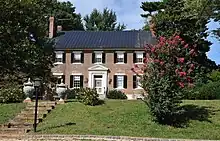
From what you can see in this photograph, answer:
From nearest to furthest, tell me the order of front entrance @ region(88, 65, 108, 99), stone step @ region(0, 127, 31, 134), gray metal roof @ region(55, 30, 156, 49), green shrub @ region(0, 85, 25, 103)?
1. stone step @ region(0, 127, 31, 134)
2. green shrub @ region(0, 85, 25, 103)
3. front entrance @ region(88, 65, 108, 99)
4. gray metal roof @ region(55, 30, 156, 49)

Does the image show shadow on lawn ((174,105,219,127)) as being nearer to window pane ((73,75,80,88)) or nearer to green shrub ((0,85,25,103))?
green shrub ((0,85,25,103))

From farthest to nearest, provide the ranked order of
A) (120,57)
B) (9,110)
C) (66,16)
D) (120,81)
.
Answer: (66,16) < (120,57) < (120,81) < (9,110)

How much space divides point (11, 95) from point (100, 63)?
80.1 feet

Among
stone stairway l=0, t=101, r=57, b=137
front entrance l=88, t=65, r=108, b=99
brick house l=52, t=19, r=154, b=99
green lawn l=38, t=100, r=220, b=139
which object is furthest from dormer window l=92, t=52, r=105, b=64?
green lawn l=38, t=100, r=220, b=139

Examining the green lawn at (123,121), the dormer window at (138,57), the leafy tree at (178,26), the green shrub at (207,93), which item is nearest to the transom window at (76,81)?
the dormer window at (138,57)

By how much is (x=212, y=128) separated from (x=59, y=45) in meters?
35.2

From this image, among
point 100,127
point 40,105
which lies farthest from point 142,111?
point 40,105

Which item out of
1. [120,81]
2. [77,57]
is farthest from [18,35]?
[77,57]

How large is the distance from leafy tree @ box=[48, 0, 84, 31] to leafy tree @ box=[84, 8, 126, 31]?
5.10 metres

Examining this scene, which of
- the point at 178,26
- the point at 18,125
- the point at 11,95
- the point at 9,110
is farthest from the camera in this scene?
the point at 178,26

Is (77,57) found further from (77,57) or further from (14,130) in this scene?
(14,130)

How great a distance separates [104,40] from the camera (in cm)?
5734

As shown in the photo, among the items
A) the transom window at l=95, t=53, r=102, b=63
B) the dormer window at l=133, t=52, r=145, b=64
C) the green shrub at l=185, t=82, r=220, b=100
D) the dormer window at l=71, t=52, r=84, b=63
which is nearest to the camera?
the green shrub at l=185, t=82, r=220, b=100

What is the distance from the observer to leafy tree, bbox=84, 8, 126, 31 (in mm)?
88000
